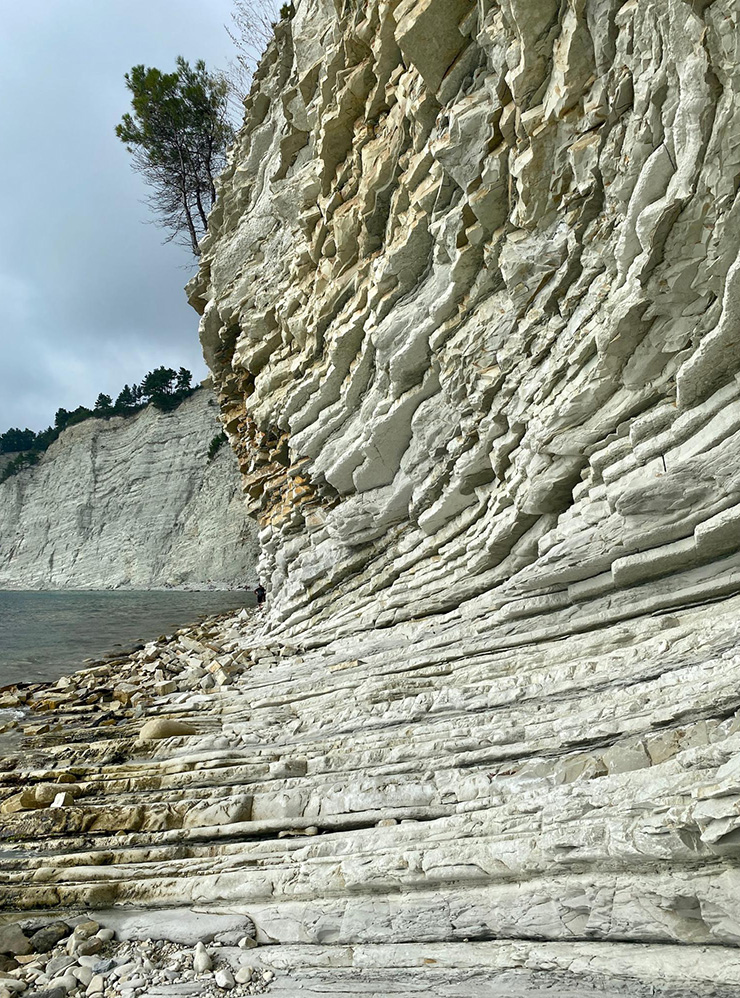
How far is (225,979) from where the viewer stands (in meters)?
3.21

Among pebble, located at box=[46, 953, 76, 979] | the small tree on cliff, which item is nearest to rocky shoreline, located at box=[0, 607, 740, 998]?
pebble, located at box=[46, 953, 76, 979]

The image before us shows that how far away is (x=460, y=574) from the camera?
6.83m

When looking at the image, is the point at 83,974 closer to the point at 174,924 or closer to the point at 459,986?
the point at 174,924

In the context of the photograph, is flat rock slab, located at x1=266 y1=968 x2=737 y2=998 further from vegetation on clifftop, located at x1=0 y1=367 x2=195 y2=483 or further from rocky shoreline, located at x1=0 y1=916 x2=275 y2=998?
vegetation on clifftop, located at x1=0 y1=367 x2=195 y2=483

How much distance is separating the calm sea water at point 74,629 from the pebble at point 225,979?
31.1 feet

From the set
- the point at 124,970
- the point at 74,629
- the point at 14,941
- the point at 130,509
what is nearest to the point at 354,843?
the point at 124,970

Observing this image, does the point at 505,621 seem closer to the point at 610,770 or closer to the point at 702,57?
the point at 610,770

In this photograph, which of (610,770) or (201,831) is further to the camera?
(201,831)

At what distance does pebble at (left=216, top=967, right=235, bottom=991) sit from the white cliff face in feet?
115

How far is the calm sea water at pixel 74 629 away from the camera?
41.2 feet

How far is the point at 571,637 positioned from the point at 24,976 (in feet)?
13.8

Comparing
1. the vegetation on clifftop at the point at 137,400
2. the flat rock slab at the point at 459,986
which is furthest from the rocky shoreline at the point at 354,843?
the vegetation on clifftop at the point at 137,400

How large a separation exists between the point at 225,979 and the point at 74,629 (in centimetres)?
1665

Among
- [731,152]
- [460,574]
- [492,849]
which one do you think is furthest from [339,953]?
[731,152]
